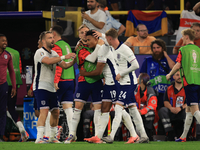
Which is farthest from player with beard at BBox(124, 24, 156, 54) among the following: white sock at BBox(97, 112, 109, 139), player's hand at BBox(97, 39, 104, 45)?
white sock at BBox(97, 112, 109, 139)

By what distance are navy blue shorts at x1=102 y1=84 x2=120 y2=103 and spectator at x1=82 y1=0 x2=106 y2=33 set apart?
9.26 feet

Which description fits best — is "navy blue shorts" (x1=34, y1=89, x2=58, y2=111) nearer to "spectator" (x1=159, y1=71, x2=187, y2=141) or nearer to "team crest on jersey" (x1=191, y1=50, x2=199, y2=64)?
"spectator" (x1=159, y1=71, x2=187, y2=141)

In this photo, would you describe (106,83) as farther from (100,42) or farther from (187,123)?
(187,123)

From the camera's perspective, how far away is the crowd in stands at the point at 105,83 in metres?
6.88

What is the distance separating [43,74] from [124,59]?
1451mm

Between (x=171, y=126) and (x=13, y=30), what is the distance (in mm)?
6846

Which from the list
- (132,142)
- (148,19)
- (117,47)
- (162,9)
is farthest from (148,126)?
(162,9)

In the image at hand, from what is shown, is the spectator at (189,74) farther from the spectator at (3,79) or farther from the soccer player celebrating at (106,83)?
the spectator at (3,79)

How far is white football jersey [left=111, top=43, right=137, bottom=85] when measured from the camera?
720 centimetres

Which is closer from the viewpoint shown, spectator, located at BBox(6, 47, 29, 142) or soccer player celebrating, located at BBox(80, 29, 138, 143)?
soccer player celebrating, located at BBox(80, 29, 138, 143)

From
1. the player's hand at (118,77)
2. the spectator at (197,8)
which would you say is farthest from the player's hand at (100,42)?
the spectator at (197,8)

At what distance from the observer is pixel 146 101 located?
848 centimetres

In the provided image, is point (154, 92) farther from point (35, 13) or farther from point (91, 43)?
point (35, 13)

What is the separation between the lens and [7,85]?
27.4ft
